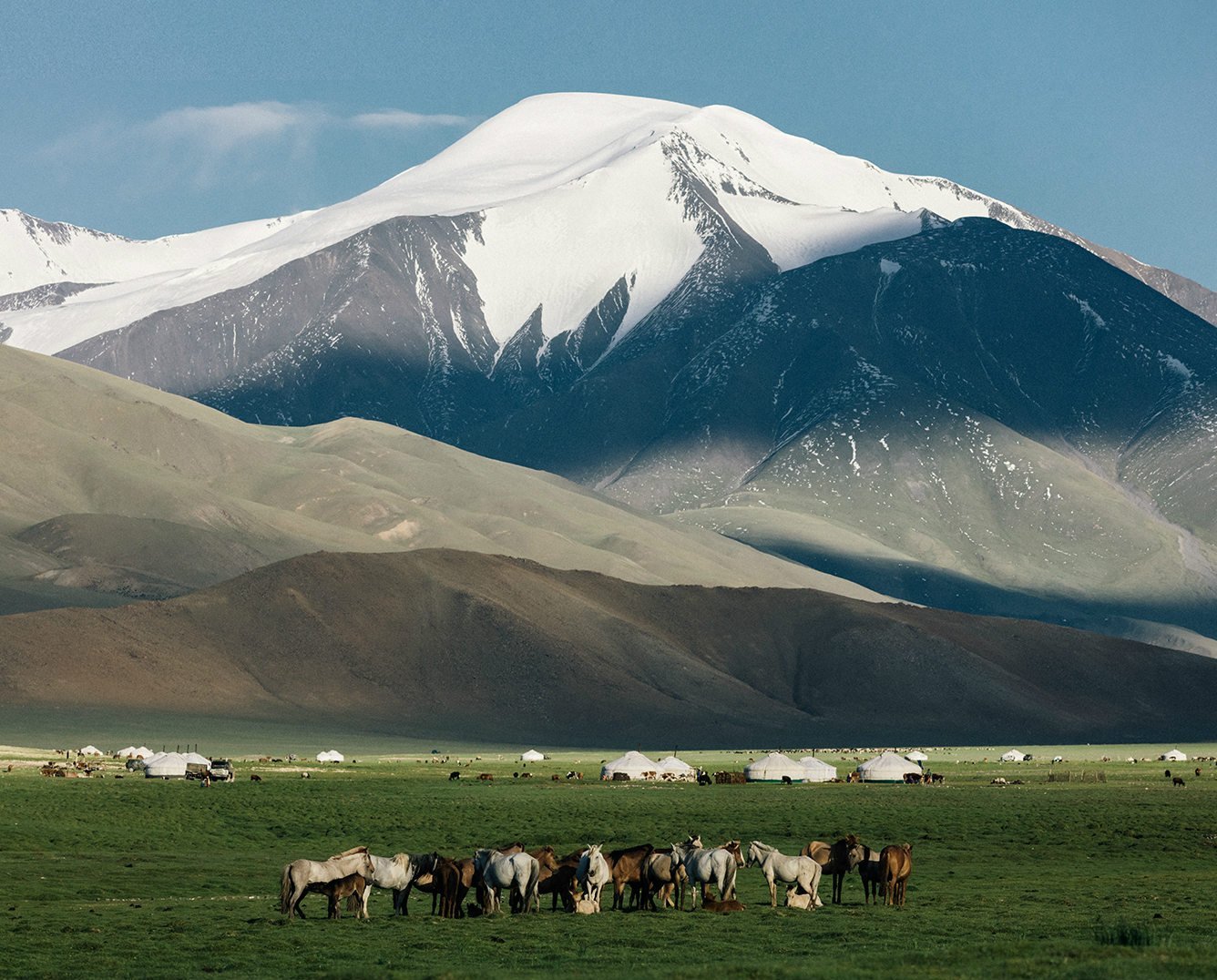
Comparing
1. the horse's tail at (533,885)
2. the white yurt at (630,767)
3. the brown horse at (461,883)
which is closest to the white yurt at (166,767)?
the white yurt at (630,767)

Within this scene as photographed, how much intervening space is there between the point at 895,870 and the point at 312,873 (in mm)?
13613

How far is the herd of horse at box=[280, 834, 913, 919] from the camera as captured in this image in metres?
41.0

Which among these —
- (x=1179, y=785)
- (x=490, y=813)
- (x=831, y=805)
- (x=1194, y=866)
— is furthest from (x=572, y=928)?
(x=1179, y=785)

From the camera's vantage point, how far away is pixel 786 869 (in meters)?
43.7

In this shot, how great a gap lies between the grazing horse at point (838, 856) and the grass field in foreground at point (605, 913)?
1.32 metres

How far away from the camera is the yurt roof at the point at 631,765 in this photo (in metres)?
118

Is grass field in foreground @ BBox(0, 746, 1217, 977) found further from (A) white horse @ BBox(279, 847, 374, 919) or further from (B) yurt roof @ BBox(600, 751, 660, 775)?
(B) yurt roof @ BBox(600, 751, 660, 775)

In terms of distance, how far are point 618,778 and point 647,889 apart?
73.8 m

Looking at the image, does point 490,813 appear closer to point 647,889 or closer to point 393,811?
point 393,811

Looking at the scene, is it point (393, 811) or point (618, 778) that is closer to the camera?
point (393, 811)

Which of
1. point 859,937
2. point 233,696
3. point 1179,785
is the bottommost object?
point 859,937

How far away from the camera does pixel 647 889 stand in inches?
1719

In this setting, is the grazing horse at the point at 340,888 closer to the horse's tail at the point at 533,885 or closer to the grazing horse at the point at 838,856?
the horse's tail at the point at 533,885

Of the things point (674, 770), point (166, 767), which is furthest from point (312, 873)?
point (674, 770)
